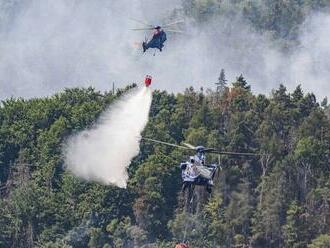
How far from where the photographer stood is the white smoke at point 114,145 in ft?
374

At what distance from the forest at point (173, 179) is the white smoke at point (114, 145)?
8.54 meters

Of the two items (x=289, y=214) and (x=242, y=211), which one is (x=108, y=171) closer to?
(x=242, y=211)

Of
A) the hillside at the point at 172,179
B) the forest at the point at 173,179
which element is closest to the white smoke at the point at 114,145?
the forest at the point at 173,179

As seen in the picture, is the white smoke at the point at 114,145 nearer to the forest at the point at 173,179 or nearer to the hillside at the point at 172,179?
the forest at the point at 173,179

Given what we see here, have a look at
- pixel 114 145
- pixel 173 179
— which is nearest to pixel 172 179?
pixel 173 179

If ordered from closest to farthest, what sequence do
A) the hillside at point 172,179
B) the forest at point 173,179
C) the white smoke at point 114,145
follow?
1. the white smoke at point 114,145
2. the forest at point 173,179
3. the hillside at point 172,179

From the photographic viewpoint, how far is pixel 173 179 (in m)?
146

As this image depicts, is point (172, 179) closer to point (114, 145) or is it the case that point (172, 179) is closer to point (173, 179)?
point (173, 179)

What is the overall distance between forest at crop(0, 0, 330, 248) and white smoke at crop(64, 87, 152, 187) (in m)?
8.54

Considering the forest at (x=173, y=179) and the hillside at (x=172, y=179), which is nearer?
the forest at (x=173, y=179)

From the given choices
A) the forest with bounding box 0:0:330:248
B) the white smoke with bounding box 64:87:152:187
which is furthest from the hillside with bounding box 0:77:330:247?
the white smoke with bounding box 64:87:152:187

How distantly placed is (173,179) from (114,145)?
30.4 metres

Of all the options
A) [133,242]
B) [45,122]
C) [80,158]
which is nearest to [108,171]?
[80,158]

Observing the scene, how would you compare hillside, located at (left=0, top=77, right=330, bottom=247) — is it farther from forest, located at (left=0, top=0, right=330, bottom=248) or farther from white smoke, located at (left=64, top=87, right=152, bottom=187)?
white smoke, located at (left=64, top=87, right=152, bottom=187)
